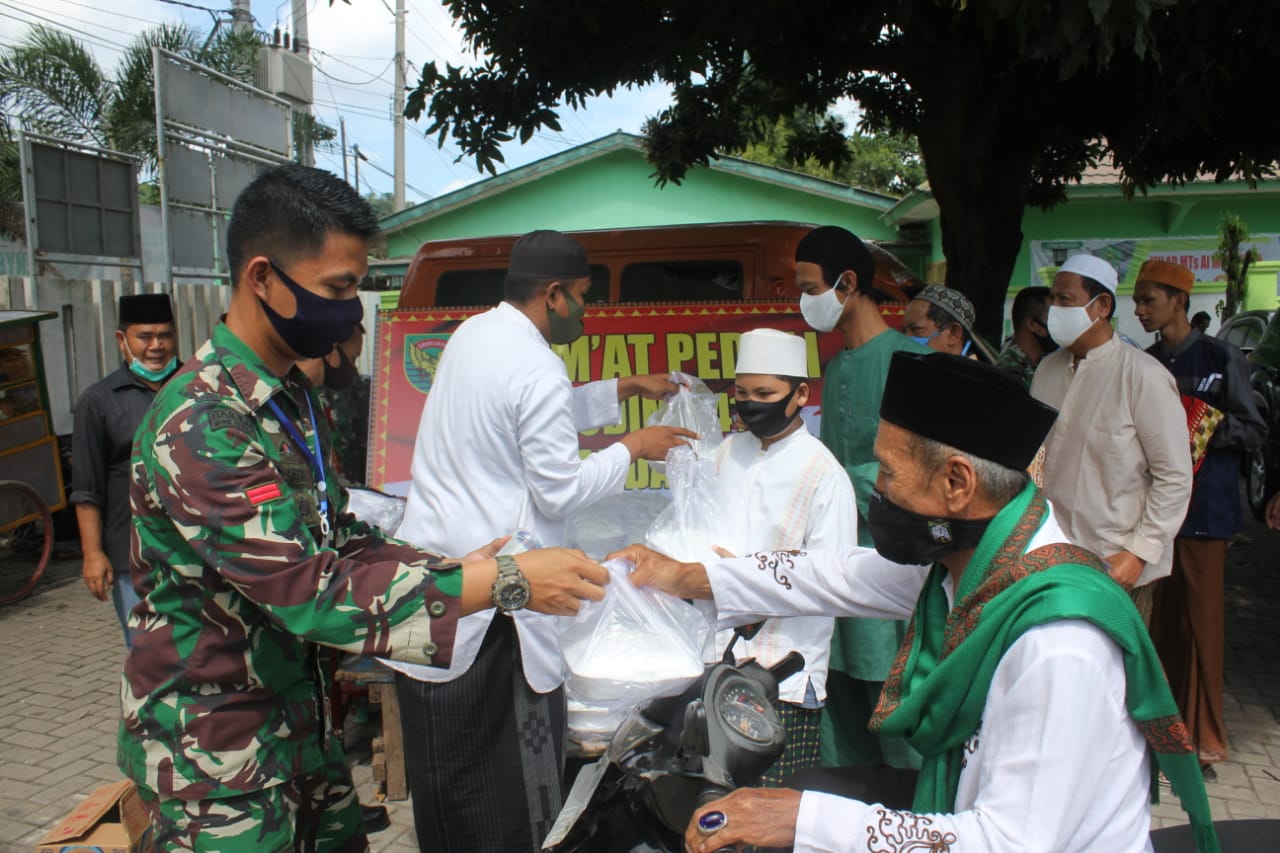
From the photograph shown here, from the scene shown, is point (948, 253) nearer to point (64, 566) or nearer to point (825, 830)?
point (825, 830)

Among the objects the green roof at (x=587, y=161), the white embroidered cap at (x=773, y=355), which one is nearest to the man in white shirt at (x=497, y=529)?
the white embroidered cap at (x=773, y=355)

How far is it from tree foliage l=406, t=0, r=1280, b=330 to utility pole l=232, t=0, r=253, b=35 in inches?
522

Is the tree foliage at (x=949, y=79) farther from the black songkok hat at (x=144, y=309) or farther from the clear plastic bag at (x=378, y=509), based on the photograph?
the clear plastic bag at (x=378, y=509)

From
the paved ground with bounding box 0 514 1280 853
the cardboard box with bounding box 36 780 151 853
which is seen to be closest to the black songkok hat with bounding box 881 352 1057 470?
the cardboard box with bounding box 36 780 151 853

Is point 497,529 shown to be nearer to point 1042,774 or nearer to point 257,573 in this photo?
point 257,573

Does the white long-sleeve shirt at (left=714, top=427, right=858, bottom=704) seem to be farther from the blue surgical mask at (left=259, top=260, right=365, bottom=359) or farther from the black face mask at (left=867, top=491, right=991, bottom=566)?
the blue surgical mask at (left=259, top=260, right=365, bottom=359)

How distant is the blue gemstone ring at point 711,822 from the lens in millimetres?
1501

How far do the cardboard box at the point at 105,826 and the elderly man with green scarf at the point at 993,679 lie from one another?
204 cm

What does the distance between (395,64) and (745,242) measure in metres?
18.3

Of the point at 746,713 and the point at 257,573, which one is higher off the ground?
the point at 257,573

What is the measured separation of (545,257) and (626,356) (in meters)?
2.90

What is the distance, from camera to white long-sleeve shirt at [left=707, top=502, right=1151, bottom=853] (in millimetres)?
1389

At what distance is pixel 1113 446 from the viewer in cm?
363

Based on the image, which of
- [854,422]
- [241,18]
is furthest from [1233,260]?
[241,18]
